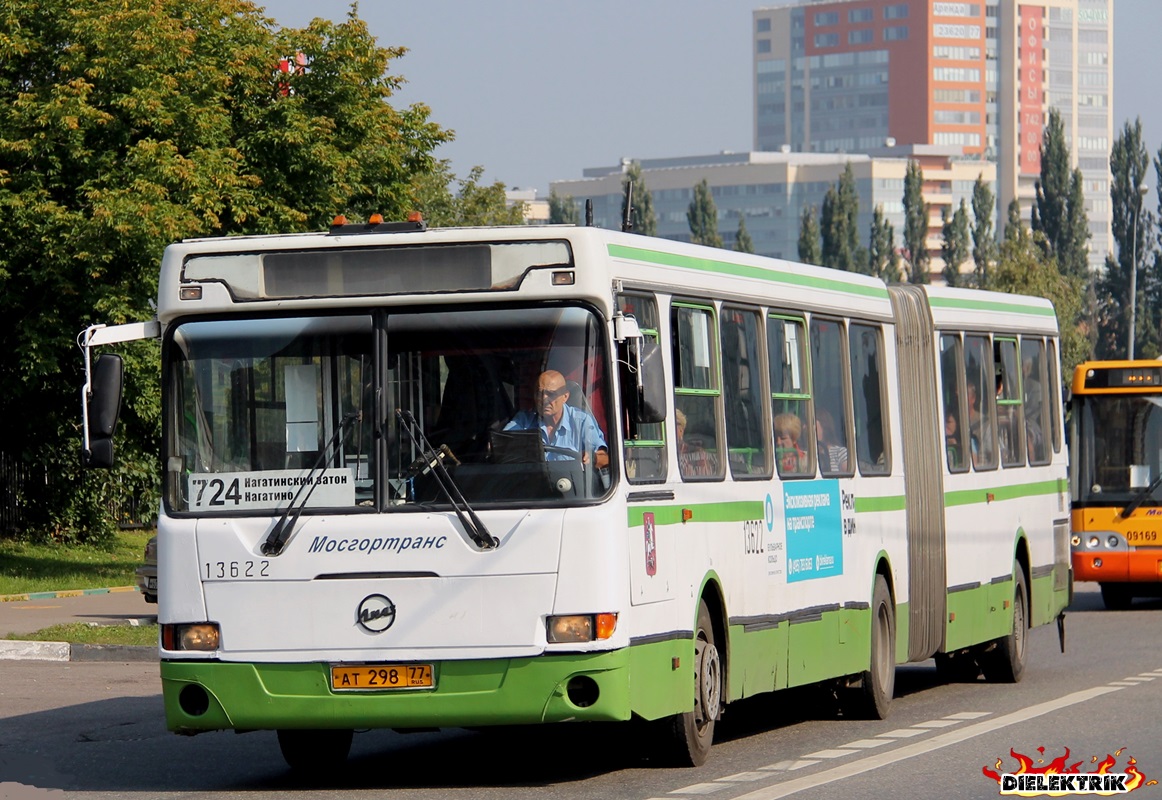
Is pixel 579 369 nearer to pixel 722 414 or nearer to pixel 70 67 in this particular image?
pixel 722 414

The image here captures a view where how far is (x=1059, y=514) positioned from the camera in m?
18.8

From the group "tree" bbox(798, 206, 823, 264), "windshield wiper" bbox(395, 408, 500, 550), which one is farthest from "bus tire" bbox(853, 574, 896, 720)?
"tree" bbox(798, 206, 823, 264)

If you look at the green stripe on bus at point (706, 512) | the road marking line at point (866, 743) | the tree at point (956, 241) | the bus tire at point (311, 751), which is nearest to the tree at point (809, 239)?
the tree at point (956, 241)

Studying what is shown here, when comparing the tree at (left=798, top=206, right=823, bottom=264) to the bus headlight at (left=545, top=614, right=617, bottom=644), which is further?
the tree at (left=798, top=206, right=823, bottom=264)

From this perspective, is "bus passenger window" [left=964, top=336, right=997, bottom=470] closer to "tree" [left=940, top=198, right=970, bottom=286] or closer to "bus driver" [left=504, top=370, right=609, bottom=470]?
"bus driver" [left=504, top=370, right=609, bottom=470]

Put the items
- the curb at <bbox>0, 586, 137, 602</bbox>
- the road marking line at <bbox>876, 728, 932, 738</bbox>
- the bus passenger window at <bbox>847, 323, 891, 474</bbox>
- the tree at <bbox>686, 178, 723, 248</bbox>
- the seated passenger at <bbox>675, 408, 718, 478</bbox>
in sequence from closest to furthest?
the seated passenger at <bbox>675, 408, 718, 478</bbox>, the road marking line at <bbox>876, 728, 932, 738</bbox>, the bus passenger window at <bbox>847, 323, 891, 474</bbox>, the curb at <bbox>0, 586, 137, 602</bbox>, the tree at <bbox>686, 178, 723, 248</bbox>

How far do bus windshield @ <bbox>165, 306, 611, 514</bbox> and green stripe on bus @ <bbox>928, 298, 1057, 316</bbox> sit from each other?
6.68 meters

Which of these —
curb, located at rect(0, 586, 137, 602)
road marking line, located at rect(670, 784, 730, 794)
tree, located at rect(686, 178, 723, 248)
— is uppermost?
tree, located at rect(686, 178, 723, 248)

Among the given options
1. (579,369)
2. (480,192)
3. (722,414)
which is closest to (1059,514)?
(722,414)

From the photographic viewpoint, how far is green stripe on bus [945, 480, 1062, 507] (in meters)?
16.0

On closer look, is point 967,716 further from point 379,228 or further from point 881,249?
point 881,249

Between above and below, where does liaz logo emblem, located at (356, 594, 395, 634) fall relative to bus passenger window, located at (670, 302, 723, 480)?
below

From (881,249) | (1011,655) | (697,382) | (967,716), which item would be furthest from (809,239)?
(697,382)

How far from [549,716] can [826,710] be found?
4845 mm
